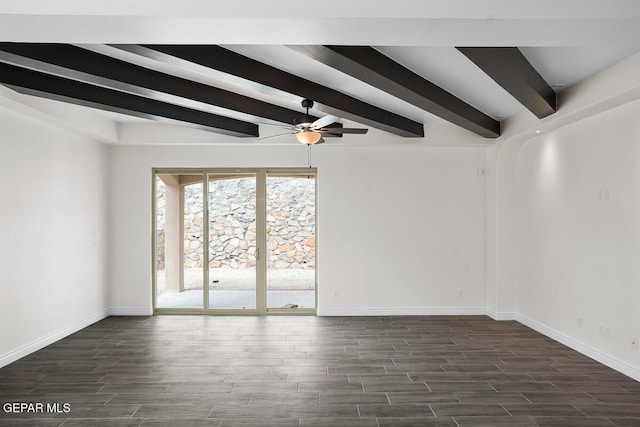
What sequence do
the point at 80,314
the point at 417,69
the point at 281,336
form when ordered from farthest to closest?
the point at 80,314
the point at 281,336
the point at 417,69

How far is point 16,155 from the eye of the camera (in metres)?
4.66

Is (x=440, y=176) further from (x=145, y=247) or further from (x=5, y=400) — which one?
(x=5, y=400)

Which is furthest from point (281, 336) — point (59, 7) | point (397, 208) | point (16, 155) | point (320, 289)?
point (59, 7)

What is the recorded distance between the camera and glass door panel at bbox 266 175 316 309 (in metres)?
6.84

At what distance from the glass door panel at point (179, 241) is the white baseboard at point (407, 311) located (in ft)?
6.79

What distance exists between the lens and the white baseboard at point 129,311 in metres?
6.70

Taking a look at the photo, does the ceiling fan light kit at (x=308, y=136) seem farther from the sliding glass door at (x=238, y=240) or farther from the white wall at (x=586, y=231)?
the white wall at (x=586, y=231)

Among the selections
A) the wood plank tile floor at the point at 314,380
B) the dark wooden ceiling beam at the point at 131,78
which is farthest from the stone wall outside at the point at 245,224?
the dark wooden ceiling beam at the point at 131,78

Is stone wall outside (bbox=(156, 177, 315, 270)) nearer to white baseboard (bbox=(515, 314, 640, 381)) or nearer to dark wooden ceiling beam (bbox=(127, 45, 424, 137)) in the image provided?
dark wooden ceiling beam (bbox=(127, 45, 424, 137))

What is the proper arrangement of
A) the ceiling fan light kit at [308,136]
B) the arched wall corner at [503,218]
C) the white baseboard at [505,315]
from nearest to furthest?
1. the ceiling fan light kit at [308,136]
2. the arched wall corner at [503,218]
3. the white baseboard at [505,315]

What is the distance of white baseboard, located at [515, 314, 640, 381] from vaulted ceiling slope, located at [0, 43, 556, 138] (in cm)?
254

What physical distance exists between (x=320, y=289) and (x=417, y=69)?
3743mm

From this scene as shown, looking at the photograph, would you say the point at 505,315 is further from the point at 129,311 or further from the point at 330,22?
the point at 129,311

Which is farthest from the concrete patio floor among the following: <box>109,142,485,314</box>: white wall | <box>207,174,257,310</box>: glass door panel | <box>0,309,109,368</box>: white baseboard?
<box>0,309,109,368</box>: white baseboard
